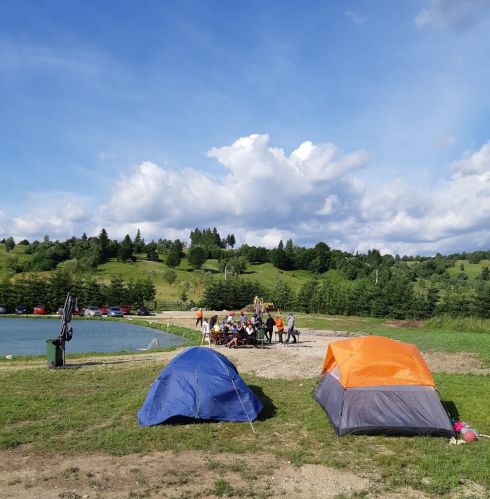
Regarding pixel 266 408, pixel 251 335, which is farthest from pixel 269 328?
pixel 266 408

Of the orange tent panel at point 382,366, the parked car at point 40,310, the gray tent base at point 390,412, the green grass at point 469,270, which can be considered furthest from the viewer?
the green grass at point 469,270

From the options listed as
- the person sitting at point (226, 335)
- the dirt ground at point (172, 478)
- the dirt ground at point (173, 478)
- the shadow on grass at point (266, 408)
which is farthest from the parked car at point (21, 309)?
the dirt ground at point (172, 478)

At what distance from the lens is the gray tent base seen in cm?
970

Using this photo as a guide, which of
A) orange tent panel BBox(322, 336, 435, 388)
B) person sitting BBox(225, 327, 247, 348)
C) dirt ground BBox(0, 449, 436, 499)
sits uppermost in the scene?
orange tent panel BBox(322, 336, 435, 388)

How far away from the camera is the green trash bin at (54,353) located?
17.8m

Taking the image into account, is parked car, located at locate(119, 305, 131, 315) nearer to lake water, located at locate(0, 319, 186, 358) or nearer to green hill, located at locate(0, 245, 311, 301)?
green hill, located at locate(0, 245, 311, 301)

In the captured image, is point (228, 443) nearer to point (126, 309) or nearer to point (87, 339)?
point (87, 339)

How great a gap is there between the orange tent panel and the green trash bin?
12.2m

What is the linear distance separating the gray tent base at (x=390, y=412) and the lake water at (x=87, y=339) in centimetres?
1820

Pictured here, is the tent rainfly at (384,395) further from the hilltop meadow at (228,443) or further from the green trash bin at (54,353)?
the green trash bin at (54,353)

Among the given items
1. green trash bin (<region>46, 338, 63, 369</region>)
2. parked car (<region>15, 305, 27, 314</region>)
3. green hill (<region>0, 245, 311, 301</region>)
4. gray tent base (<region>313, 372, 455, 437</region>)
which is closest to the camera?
gray tent base (<region>313, 372, 455, 437</region>)

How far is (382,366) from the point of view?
10.4m

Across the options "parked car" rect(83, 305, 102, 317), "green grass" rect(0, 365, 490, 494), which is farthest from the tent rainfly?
"parked car" rect(83, 305, 102, 317)

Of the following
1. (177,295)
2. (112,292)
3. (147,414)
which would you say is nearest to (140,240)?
(177,295)
